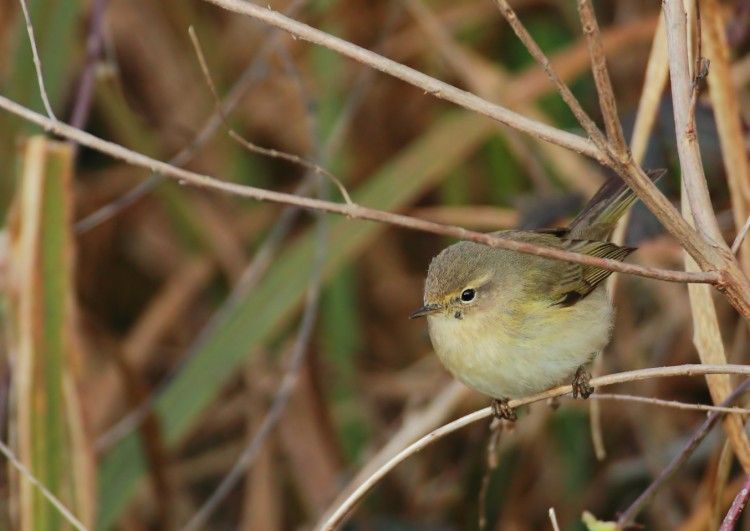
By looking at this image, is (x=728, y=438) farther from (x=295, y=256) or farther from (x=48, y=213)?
(x=295, y=256)

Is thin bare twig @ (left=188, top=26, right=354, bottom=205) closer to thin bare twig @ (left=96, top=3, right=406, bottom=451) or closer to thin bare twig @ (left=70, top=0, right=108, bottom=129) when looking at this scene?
thin bare twig @ (left=70, top=0, right=108, bottom=129)

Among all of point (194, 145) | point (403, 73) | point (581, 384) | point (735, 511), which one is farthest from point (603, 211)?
point (403, 73)

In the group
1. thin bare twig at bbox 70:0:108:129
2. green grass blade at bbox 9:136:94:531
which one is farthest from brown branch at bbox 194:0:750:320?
thin bare twig at bbox 70:0:108:129

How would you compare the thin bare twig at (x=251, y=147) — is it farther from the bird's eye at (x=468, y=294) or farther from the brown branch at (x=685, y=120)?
the bird's eye at (x=468, y=294)

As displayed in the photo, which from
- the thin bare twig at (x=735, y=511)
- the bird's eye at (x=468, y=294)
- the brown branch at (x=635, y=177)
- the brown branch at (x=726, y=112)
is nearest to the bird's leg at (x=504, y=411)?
the bird's eye at (x=468, y=294)

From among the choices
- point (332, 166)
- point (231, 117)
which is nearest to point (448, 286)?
point (332, 166)

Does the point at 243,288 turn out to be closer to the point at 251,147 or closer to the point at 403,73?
the point at 251,147
